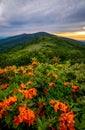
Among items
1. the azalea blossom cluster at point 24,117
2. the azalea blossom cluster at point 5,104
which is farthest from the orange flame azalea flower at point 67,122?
the azalea blossom cluster at point 5,104

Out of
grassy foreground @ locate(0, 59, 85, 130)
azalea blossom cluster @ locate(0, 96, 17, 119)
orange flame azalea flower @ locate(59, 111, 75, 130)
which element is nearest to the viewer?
orange flame azalea flower @ locate(59, 111, 75, 130)

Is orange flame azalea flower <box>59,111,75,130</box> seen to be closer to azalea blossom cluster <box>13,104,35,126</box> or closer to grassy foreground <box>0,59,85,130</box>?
grassy foreground <box>0,59,85,130</box>

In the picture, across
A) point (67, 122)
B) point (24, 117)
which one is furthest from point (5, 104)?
point (67, 122)

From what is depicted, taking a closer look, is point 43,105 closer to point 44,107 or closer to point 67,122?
point 44,107

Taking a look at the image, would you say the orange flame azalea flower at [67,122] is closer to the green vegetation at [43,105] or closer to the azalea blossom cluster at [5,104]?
the green vegetation at [43,105]

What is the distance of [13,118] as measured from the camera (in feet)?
14.0

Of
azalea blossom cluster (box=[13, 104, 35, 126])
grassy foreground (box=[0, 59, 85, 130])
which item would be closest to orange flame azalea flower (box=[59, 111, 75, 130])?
grassy foreground (box=[0, 59, 85, 130])

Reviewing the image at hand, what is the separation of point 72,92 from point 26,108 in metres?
1.64

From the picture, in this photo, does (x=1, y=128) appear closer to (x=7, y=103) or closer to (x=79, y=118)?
(x=7, y=103)

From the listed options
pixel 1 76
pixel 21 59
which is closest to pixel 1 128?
pixel 1 76

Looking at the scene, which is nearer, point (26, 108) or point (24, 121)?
point (24, 121)

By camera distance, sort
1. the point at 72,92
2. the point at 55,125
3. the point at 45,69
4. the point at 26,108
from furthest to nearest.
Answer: the point at 45,69
the point at 72,92
the point at 26,108
the point at 55,125

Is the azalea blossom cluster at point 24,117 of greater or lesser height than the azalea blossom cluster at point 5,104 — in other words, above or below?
below

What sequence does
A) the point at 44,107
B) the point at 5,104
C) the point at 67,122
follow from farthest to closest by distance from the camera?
the point at 44,107 < the point at 5,104 < the point at 67,122
